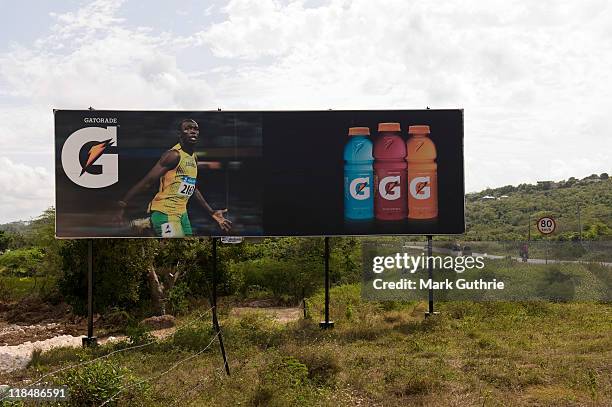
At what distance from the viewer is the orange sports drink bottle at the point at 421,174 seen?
1636 centimetres

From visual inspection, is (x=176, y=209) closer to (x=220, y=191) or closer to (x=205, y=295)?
(x=220, y=191)

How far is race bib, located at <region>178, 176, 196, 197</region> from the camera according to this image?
1594cm

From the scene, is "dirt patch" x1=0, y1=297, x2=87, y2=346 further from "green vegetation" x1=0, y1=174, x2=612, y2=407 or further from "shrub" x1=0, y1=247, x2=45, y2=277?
"shrub" x1=0, y1=247, x2=45, y2=277

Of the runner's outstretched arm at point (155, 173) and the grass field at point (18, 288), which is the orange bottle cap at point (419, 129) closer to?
the runner's outstretched arm at point (155, 173)

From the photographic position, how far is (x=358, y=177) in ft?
53.3

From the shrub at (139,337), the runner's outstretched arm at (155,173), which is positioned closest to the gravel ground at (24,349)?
the shrub at (139,337)

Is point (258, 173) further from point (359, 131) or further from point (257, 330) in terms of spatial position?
point (257, 330)

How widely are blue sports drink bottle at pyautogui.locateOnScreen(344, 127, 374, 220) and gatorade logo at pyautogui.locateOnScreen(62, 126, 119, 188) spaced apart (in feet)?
19.8

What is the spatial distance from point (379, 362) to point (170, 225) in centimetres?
670

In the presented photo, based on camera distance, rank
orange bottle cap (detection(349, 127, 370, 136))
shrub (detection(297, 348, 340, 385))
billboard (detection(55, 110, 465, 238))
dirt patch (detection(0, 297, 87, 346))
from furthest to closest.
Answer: dirt patch (detection(0, 297, 87, 346))
orange bottle cap (detection(349, 127, 370, 136))
billboard (detection(55, 110, 465, 238))
shrub (detection(297, 348, 340, 385))

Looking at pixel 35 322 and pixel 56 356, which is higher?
pixel 56 356

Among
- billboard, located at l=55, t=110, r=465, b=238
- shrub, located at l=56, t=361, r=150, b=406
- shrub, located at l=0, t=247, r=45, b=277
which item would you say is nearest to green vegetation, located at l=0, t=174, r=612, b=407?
shrub, located at l=56, t=361, r=150, b=406

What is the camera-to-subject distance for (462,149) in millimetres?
16500

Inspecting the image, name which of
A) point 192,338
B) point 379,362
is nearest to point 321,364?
point 379,362
